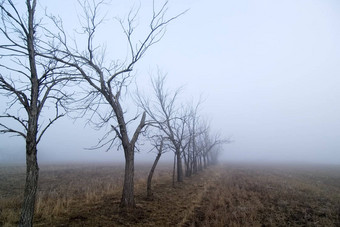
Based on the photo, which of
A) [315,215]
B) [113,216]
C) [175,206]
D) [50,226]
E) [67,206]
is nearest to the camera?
[50,226]

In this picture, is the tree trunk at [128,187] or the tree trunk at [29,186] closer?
the tree trunk at [29,186]

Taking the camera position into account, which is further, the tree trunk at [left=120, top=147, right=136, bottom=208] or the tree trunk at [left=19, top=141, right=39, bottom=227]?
the tree trunk at [left=120, top=147, right=136, bottom=208]

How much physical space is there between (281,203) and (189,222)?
6217 millimetres

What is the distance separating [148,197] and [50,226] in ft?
19.0

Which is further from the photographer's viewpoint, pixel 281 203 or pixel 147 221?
pixel 281 203

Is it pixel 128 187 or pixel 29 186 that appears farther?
pixel 128 187

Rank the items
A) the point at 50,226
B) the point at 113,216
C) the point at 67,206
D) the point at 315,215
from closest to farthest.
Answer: the point at 50,226, the point at 113,216, the point at 315,215, the point at 67,206

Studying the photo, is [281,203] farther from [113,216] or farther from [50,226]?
[50,226]

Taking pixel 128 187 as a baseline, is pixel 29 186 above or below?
above

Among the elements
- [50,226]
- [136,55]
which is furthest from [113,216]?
[136,55]

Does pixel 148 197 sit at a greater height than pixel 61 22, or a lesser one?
lesser

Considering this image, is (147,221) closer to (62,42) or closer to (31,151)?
(31,151)

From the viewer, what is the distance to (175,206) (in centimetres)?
1073

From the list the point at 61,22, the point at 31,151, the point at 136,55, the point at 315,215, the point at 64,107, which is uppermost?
the point at 61,22
